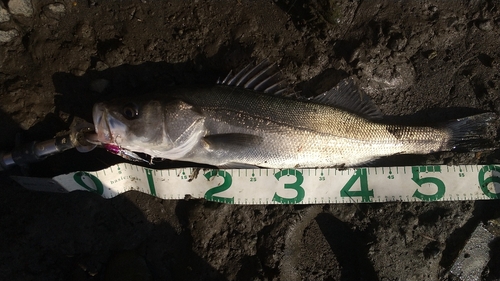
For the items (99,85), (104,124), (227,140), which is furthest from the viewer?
(99,85)

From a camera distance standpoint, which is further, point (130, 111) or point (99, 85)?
point (99, 85)

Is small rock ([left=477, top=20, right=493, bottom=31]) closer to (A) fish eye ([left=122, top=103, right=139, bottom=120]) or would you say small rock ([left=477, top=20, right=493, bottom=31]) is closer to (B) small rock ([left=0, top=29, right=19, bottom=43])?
(A) fish eye ([left=122, top=103, right=139, bottom=120])

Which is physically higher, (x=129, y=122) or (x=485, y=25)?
(x=485, y=25)

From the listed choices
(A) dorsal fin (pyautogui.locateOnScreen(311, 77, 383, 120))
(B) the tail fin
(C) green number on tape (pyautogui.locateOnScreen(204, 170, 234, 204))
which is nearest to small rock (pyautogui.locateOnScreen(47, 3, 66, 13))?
(C) green number on tape (pyautogui.locateOnScreen(204, 170, 234, 204))

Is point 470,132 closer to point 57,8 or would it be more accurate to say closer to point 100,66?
point 100,66

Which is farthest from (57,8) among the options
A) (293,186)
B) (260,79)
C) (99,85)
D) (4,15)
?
(293,186)

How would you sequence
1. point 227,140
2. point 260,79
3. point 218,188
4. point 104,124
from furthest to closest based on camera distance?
point 218,188, point 260,79, point 227,140, point 104,124
